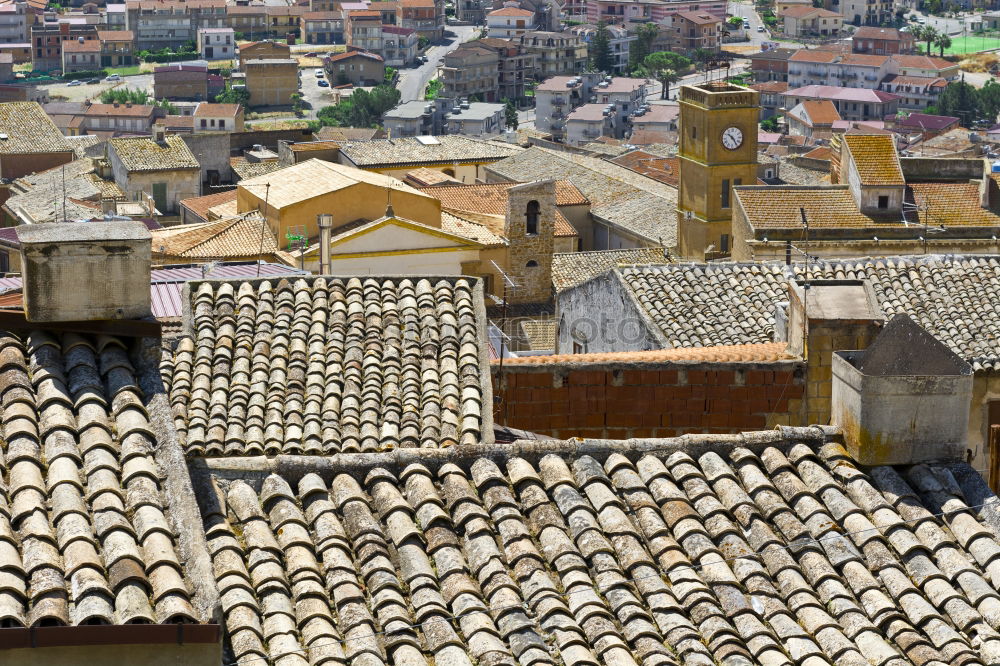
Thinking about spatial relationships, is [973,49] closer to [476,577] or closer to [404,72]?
[404,72]

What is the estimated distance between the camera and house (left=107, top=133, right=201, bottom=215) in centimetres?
4956

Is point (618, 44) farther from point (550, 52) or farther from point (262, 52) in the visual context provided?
point (262, 52)

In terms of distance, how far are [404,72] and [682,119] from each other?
102 m

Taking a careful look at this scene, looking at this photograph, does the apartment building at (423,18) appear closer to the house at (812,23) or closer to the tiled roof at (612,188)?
the house at (812,23)

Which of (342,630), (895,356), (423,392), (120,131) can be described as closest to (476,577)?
(342,630)

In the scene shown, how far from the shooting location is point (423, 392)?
9641 millimetres

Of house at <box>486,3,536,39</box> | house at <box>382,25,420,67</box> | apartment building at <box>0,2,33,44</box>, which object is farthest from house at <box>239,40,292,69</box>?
apartment building at <box>0,2,33,44</box>

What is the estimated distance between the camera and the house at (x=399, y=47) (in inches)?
5758

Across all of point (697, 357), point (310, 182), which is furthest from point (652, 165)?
point (697, 357)

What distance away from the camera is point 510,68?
133 meters

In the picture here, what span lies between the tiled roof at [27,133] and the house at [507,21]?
97036mm

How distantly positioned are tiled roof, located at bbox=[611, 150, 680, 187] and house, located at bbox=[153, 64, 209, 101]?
61.6 meters

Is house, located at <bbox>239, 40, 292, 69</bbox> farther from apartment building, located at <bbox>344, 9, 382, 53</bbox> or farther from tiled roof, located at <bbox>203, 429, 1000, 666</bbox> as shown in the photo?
tiled roof, located at <bbox>203, 429, 1000, 666</bbox>

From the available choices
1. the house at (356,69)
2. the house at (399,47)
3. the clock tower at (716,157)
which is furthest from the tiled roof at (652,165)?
the house at (399,47)
